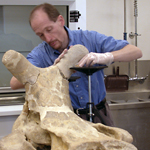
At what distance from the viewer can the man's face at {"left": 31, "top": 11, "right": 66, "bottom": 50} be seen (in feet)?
3.74

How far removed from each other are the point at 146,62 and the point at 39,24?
199 cm

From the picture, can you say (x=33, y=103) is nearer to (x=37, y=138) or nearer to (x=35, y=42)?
(x=37, y=138)

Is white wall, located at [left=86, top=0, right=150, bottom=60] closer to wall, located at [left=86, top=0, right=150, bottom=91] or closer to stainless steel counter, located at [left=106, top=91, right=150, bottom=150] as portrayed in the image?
wall, located at [left=86, top=0, right=150, bottom=91]

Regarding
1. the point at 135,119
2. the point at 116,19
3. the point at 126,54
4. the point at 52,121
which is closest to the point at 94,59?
the point at 126,54

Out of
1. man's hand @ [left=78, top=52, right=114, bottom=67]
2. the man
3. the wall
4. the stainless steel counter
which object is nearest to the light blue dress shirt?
the man

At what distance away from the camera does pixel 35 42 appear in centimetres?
224

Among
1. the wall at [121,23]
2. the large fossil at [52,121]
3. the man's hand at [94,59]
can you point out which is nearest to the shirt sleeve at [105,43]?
the man's hand at [94,59]

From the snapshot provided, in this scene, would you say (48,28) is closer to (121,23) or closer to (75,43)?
(75,43)

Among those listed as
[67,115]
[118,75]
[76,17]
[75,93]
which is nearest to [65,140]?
[67,115]

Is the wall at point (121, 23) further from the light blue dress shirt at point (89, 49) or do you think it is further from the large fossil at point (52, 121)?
the large fossil at point (52, 121)

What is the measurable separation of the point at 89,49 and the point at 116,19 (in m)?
1.48

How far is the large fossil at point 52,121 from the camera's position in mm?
571

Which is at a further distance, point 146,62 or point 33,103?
point 146,62

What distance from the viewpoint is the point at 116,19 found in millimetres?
2643
